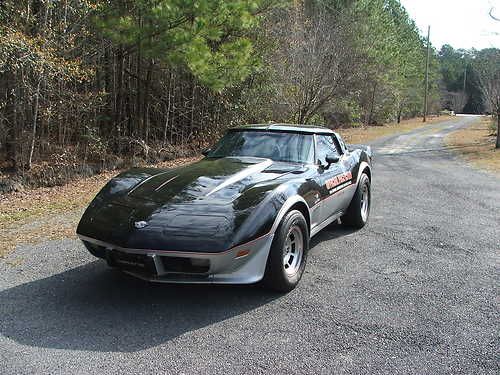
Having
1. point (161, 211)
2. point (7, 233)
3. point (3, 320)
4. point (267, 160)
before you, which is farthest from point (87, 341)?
point (7, 233)

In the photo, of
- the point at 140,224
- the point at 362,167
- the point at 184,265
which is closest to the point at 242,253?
the point at 184,265

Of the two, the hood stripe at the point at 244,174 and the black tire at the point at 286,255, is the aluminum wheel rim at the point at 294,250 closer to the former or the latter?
the black tire at the point at 286,255

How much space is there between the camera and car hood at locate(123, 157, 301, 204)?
3.91 meters

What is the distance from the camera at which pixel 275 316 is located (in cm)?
356

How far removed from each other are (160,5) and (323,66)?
10.6 m

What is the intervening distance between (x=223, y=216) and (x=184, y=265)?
19.0 inches

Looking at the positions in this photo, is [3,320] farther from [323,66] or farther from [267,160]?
[323,66]

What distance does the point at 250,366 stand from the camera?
2871 millimetres

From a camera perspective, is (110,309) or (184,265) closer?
(184,265)

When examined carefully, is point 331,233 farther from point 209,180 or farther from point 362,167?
point 209,180

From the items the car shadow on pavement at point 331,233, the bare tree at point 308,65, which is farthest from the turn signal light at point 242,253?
the bare tree at point 308,65

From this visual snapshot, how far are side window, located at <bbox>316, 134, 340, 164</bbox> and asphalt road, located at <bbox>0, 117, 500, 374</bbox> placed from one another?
1065 millimetres

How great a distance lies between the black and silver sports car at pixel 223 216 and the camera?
136 inches

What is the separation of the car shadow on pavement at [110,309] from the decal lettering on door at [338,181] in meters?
1.60
